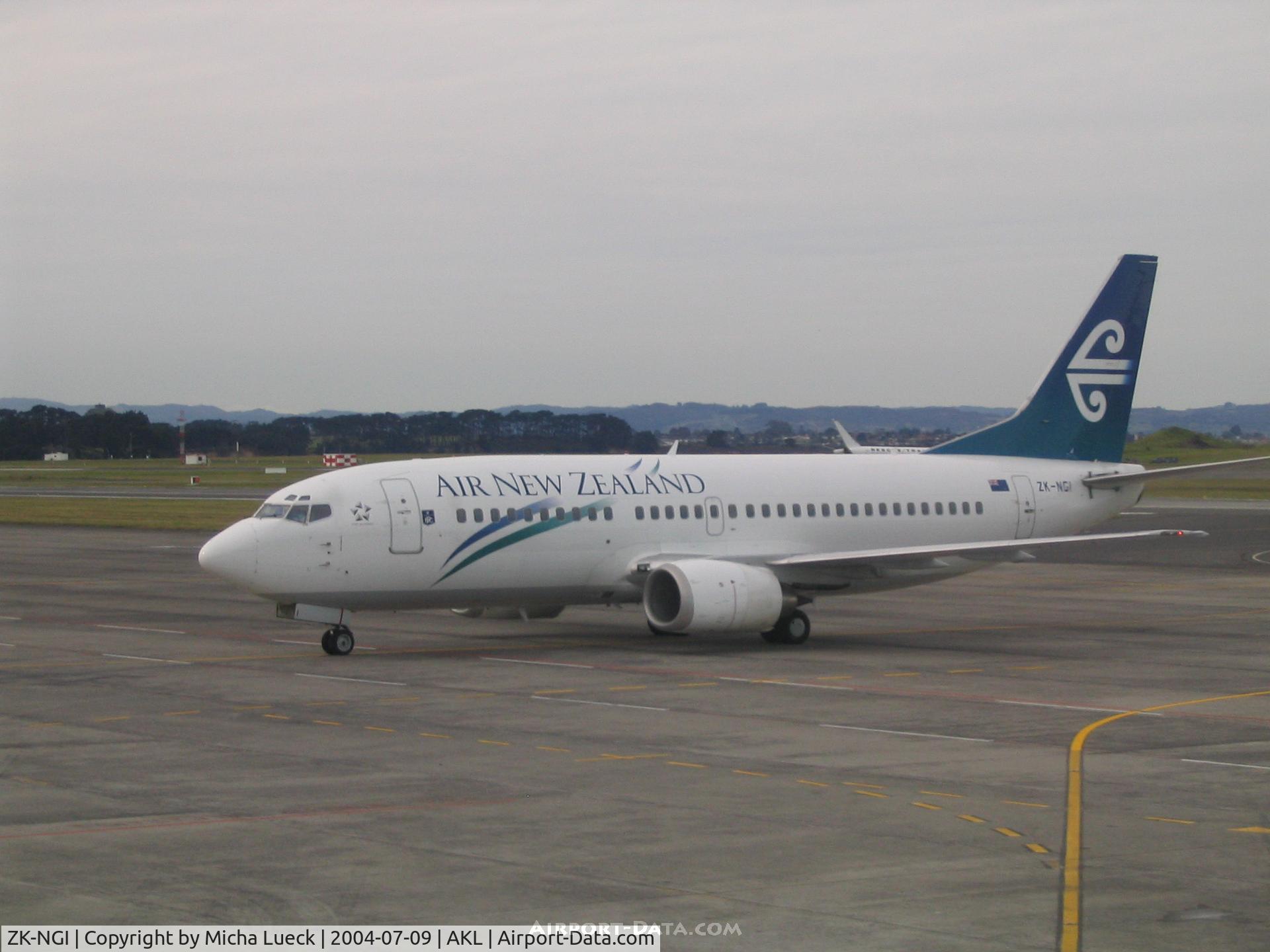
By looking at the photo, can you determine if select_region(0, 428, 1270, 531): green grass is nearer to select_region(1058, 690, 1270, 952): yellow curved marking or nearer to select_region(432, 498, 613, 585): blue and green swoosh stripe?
select_region(432, 498, 613, 585): blue and green swoosh stripe

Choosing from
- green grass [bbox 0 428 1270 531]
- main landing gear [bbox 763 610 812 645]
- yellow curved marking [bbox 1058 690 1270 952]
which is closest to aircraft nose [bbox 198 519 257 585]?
main landing gear [bbox 763 610 812 645]

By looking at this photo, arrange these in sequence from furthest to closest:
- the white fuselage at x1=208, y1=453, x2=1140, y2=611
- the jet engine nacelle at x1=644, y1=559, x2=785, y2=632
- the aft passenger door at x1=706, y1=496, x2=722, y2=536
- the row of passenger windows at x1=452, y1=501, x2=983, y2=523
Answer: the aft passenger door at x1=706, y1=496, x2=722, y2=536 → the row of passenger windows at x1=452, y1=501, x2=983, y2=523 → the jet engine nacelle at x1=644, y1=559, x2=785, y2=632 → the white fuselage at x1=208, y1=453, x2=1140, y2=611

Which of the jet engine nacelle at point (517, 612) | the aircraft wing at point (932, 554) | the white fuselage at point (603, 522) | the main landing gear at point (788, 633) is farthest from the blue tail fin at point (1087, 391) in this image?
the jet engine nacelle at point (517, 612)

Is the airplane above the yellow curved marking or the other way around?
above

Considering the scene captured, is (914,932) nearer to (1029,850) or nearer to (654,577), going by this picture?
(1029,850)

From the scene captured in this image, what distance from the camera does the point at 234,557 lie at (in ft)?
105

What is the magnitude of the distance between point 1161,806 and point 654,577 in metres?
17.5

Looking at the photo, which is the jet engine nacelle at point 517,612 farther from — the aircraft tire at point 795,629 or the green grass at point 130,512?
the green grass at point 130,512

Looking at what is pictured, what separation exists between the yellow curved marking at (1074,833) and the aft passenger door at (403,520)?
14.5m

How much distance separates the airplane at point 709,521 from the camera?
1302 inches

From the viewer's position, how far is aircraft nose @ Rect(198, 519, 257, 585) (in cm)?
3212

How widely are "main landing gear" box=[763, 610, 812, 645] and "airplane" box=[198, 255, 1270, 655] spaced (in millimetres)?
48

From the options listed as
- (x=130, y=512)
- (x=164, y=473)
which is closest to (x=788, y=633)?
(x=130, y=512)

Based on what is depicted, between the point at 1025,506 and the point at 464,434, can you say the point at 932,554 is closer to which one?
the point at 1025,506
